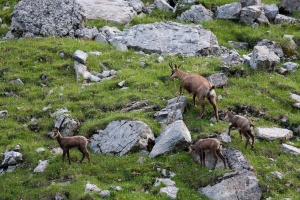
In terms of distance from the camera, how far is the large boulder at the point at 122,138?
69.6ft

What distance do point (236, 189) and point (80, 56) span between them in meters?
12.5

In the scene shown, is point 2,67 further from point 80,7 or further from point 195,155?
point 195,155

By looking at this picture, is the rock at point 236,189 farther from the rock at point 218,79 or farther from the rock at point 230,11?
the rock at point 230,11

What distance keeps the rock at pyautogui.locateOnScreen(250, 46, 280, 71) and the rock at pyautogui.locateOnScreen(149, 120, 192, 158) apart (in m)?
7.99

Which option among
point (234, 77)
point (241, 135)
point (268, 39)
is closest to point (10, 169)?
point (241, 135)

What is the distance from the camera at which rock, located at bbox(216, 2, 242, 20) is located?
116 feet

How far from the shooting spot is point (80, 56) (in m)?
28.0

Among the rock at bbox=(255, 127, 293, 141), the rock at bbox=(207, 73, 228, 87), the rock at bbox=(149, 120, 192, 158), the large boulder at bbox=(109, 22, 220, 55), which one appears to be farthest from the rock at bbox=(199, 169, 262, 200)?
the large boulder at bbox=(109, 22, 220, 55)

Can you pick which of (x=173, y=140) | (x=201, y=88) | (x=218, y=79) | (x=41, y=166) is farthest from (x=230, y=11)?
(x=41, y=166)

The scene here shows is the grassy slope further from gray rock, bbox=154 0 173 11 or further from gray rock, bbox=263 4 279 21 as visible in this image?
gray rock, bbox=154 0 173 11

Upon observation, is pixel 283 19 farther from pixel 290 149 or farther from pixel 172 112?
pixel 290 149

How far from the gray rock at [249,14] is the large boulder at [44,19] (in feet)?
33.6

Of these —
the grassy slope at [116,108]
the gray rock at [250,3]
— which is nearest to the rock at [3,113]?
the grassy slope at [116,108]

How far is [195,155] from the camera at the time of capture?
20.6 metres
